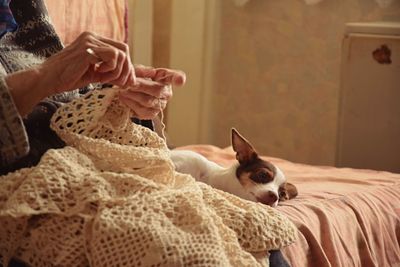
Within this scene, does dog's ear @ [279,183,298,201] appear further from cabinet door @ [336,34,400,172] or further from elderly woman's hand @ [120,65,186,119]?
cabinet door @ [336,34,400,172]

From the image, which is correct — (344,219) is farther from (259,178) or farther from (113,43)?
(113,43)

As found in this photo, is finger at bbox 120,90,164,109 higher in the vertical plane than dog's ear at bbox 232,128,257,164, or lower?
higher

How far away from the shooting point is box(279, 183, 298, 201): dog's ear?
1.39m

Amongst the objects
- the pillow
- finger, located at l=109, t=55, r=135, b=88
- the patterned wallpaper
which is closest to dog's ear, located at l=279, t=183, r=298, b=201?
finger, located at l=109, t=55, r=135, b=88

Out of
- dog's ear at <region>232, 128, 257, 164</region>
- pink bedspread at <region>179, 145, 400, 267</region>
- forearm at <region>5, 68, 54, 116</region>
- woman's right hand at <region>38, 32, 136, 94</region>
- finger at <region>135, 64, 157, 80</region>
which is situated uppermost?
woman's right hand at <region>38, 32, 136, 94</region>

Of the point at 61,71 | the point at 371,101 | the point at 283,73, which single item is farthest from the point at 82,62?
the point at 283,73

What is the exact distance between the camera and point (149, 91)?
3.63ft

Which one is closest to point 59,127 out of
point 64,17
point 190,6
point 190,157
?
point 190,157

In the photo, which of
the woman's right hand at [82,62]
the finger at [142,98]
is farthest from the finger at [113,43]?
the finger at [142,98]

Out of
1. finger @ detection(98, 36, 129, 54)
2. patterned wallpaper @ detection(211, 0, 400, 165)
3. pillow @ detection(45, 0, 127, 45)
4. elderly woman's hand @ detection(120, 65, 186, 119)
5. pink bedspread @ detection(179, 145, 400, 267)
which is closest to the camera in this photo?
finger @ detection(98, 36, 129, 54)

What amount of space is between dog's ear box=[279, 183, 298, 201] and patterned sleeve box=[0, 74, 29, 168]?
590 mm

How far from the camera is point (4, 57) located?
1.16 metres

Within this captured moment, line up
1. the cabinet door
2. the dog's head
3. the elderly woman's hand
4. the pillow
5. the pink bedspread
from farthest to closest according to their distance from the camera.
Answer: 1. the cabinet door
2. the pillow
3. the dog's head
4. the pink bedspread
5. the elderly woman's hand

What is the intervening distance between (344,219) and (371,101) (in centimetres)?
110
